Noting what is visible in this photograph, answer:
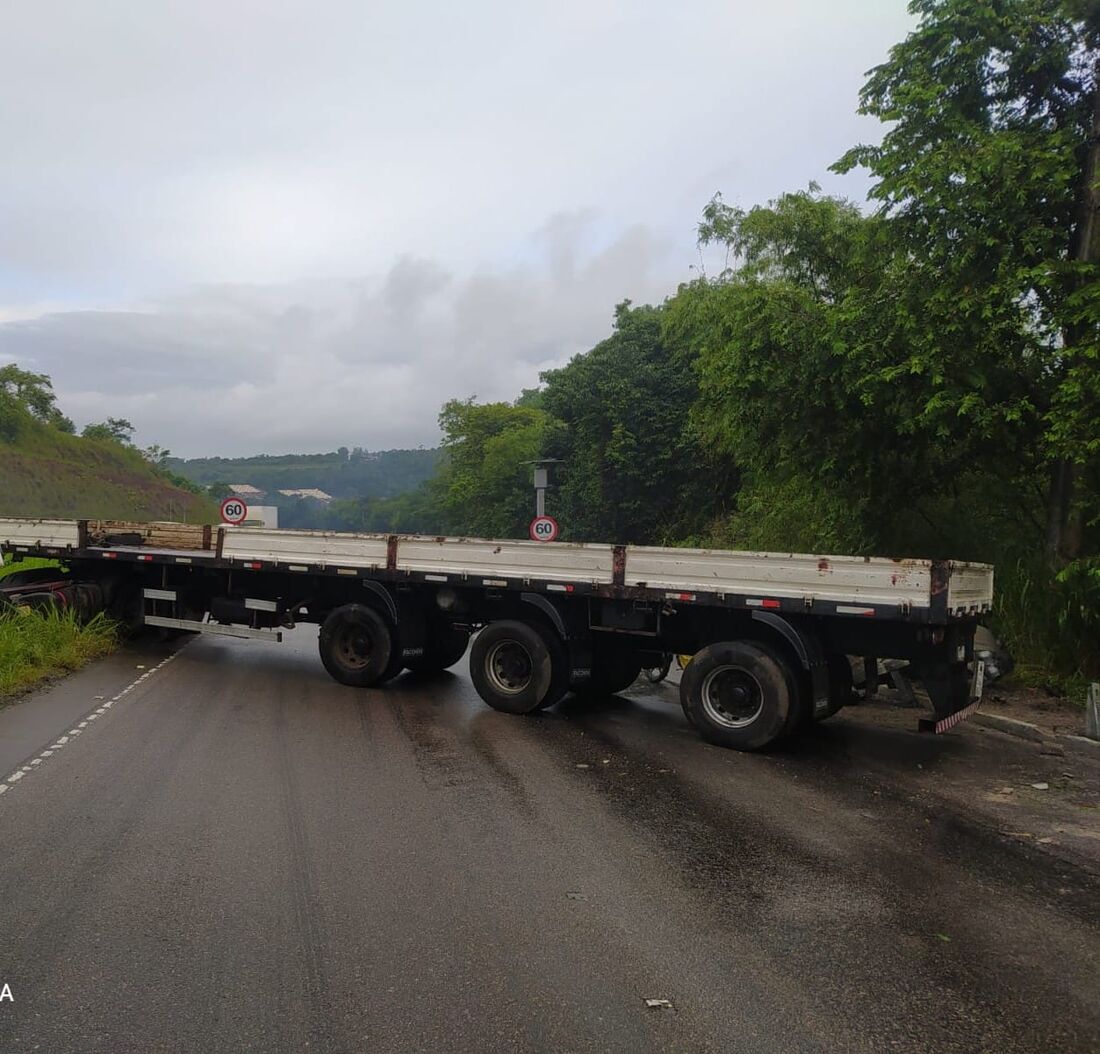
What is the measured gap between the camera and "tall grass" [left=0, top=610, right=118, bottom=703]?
10.8m

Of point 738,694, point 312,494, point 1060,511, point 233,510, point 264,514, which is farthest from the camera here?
point 312,494

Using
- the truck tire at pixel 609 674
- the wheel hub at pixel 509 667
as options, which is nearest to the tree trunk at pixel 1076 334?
the truck tire at pixel 609 674

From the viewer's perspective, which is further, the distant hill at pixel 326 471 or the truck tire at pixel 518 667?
the distant hill at pixel 326 471

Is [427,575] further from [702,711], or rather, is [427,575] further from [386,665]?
[702,711]

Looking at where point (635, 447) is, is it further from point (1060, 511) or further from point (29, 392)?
point (29, 392)

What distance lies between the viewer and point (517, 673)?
9938 mm

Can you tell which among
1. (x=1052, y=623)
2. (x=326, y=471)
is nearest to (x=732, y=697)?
(x=1052, y=623)

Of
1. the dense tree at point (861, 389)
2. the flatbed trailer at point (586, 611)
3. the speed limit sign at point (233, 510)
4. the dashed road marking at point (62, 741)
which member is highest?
the dense tree at point (861, 389)

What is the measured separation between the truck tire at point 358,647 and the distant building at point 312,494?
100032mm

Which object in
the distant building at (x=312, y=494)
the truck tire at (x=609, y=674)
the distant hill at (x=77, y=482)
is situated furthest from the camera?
the distant building at (x=312, y=494)

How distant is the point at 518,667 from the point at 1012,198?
25.6 ft

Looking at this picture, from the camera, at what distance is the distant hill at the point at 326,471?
438 feet

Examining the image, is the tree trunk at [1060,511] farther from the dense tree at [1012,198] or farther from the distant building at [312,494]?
the distant building at [312,494]

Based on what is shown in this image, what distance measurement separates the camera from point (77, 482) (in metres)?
63.7
